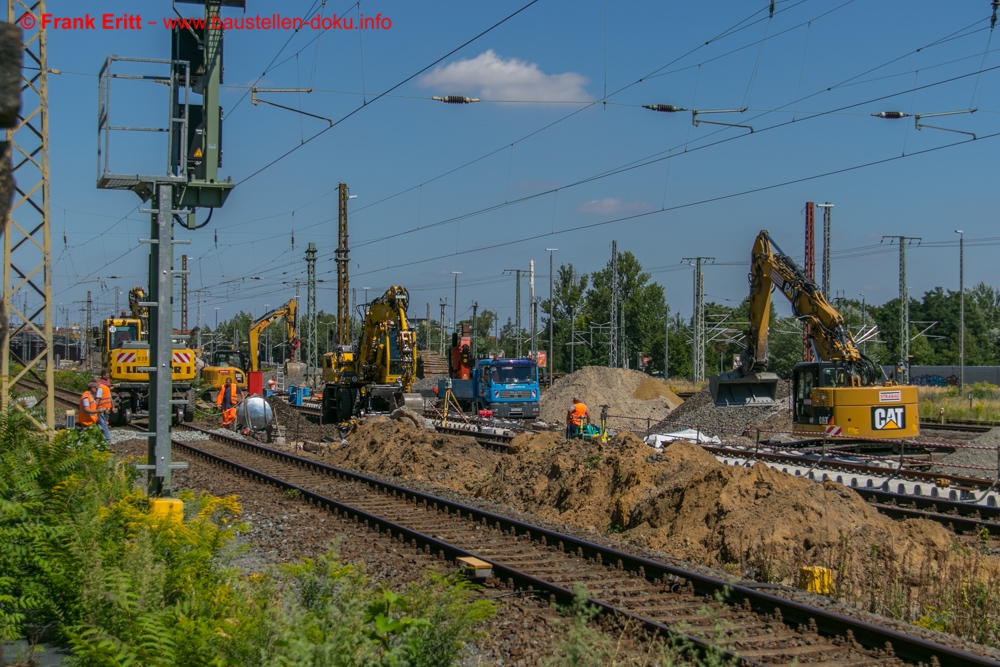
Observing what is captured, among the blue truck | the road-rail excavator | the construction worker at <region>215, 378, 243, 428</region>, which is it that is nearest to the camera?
the construction worker at <region>215, 378, 243, 428</region>

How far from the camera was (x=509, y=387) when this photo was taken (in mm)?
34625

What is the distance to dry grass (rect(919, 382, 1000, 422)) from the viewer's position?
3750 cm

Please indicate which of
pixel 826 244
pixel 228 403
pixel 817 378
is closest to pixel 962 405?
pixel 826 244

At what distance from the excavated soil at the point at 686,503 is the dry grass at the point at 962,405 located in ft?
83.1

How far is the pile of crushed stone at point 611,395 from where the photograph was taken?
40.2 metres

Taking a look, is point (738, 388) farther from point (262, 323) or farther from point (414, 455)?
point (262, 323)

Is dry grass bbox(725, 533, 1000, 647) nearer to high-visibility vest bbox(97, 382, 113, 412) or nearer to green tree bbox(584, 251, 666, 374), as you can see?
high-visibility vest bbox(97, 382, 113, 412)

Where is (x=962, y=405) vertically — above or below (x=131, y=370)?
below

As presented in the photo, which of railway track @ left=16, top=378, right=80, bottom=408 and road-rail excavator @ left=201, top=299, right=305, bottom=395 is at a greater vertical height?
road-rail excavator @ left=201, top=299, right=305, bottom=395

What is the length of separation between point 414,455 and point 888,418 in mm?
11429

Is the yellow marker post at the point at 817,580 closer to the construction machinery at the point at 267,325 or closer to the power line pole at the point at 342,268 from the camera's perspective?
the power line pole at the point at 342,268

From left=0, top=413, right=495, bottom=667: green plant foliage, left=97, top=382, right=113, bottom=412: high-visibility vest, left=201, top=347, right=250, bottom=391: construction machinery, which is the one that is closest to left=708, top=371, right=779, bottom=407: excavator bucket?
left=97, top=382, right=113, bottom=412: high-visibility vest

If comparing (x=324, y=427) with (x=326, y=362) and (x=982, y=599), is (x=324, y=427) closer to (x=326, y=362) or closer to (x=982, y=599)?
(x=326, y=362)

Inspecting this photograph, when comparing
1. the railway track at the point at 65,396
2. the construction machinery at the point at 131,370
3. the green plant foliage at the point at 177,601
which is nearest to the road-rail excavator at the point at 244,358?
the railway track at the point at 65,396
